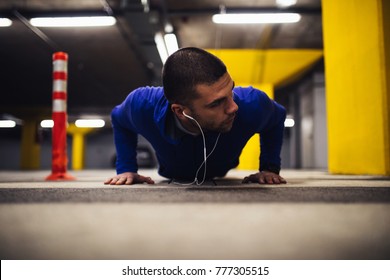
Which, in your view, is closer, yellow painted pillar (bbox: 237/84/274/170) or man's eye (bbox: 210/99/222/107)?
man's eye (bbox: 210/99/222/107)

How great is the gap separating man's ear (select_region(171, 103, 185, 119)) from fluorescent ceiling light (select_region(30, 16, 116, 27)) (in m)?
5.45

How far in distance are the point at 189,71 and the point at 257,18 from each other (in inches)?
209

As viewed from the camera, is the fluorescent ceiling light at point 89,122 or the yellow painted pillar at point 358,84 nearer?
the yellow painted pillar at point 358,84

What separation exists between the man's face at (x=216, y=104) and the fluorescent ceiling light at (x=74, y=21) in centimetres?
557

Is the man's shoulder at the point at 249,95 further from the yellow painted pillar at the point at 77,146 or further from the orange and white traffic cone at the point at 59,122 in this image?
the yellow painted pillar at the point at 77,146

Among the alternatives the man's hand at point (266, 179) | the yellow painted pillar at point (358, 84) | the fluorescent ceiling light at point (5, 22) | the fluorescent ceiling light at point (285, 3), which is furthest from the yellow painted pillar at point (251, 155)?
the man's hand at point (266, 179)

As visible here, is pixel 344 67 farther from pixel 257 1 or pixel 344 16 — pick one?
pixel 257 1

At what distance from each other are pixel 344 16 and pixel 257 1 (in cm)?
291

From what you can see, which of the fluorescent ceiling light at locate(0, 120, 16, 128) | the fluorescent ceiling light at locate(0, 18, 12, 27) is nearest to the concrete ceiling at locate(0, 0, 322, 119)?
the fluorescent ceiling light at locate(0, 18, 12, 27)

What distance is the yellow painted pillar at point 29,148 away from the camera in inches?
559

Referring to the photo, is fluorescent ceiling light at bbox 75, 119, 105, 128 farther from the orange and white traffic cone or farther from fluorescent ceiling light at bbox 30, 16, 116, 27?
the orange and white traffic cone

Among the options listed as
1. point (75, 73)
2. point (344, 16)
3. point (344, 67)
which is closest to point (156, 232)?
point (344, 67)

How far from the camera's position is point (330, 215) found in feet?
2.45

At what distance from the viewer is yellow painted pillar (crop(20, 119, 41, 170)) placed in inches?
559
